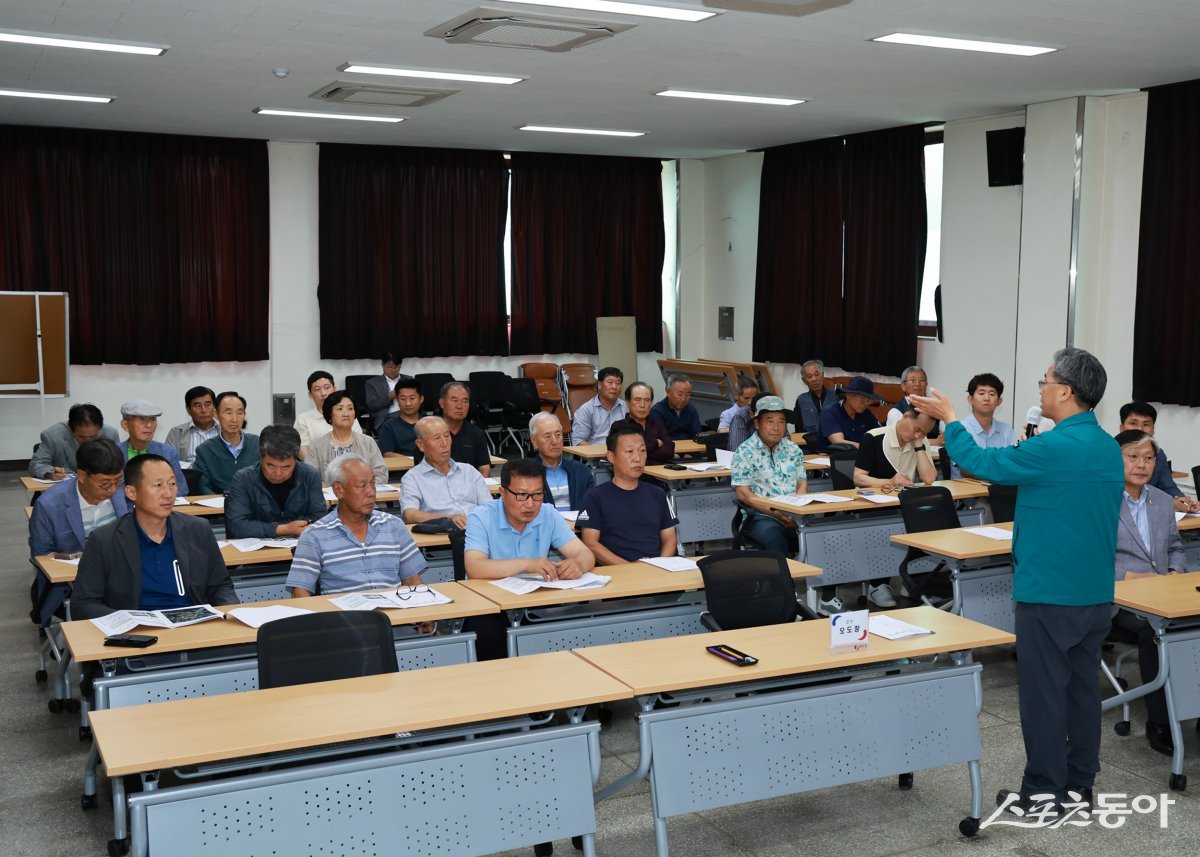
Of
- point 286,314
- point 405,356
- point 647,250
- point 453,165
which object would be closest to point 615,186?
point 647,250

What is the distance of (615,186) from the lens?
1506cm

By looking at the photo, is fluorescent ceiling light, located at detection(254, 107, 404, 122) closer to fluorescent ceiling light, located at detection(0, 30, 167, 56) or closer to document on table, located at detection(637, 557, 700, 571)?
fluorescent ceiling light, located at detection(0, 30, 167, 56)

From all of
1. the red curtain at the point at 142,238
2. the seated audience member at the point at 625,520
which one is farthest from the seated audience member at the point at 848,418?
the red curtain at the point at 142,238

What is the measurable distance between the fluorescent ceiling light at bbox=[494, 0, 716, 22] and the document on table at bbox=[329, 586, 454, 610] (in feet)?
11.4

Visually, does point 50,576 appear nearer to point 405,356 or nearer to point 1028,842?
point 1028,842

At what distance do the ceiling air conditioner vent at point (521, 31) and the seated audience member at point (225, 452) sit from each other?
2730mm

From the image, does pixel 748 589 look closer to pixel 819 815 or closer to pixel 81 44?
pixel 819 815

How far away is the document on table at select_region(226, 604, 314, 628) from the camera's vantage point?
14.3 ft

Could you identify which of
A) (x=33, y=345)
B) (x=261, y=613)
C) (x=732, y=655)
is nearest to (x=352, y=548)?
(x=261, y=613)

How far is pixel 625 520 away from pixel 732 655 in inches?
79.0

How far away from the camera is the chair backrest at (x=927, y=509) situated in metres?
6.52

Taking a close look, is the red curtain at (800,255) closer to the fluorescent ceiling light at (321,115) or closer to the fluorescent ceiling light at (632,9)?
the fluorescent ceiling light at (321,115)

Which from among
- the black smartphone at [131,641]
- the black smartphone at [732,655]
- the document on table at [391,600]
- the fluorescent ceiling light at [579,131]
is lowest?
the black smartphone at [732,655]

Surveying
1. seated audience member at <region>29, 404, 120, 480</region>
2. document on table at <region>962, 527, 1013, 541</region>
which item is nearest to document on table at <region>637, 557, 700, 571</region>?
document on table at <region>962, 527, 1013, 541</region>
